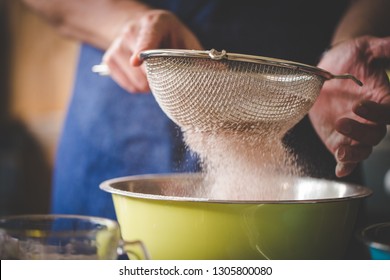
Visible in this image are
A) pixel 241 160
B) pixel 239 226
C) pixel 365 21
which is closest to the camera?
pixel 239 226

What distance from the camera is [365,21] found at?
0.79m

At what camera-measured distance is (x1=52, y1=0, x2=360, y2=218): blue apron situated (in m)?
0.85

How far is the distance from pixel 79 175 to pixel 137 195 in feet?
1.47

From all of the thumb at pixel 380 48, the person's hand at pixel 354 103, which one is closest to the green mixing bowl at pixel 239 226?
the person's hand at pixel 354 103

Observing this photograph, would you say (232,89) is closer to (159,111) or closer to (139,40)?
(139,40)

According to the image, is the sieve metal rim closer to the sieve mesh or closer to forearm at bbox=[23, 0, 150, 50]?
the sieve mesh

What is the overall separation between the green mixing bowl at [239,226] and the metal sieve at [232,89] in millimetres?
126

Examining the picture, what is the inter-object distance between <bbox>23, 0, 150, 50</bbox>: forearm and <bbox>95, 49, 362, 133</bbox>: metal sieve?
239 millimetres

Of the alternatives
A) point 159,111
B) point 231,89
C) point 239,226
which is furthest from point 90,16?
point 239,226

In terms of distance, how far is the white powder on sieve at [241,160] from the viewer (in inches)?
24.2

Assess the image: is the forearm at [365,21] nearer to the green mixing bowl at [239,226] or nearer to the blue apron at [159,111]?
the blue apron at [159,111]

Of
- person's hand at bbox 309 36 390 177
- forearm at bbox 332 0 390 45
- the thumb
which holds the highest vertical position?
forearm at bbox 332 0 390 45

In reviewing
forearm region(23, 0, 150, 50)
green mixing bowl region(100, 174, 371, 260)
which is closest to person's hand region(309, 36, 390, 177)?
green mixing bowl region(100, 174, 371, 260)

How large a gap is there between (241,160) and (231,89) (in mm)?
108
